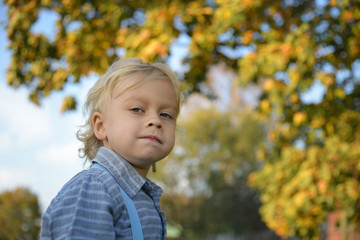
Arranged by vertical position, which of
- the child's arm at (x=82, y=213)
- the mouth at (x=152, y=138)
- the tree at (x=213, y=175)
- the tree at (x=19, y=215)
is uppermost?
the tree at (x=213, y=175)

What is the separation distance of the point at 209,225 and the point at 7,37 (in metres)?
19.6

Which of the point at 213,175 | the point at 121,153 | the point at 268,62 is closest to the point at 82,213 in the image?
the point at 121,153

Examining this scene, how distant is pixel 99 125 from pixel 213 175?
77.2 feet

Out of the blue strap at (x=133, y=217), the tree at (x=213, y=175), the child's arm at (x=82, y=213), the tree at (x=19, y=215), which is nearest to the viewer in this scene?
the child's arm at (x=82, y=213)

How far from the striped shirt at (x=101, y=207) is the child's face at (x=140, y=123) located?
5 centimetres

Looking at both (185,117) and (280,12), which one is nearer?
(280,12)

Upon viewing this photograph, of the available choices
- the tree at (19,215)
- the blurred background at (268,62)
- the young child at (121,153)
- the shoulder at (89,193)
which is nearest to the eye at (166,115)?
the young child at (121,153)

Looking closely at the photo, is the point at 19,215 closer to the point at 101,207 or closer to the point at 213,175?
the point at 101,207

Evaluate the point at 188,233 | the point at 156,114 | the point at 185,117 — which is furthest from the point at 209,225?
the point at 156,114

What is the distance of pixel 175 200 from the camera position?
83.5ft

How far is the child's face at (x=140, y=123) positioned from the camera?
5.68ft

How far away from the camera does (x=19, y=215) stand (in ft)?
42.6

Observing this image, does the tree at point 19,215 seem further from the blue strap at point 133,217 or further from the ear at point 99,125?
the blue strap at point 133,217

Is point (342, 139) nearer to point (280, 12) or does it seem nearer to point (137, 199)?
point (280, 12)
